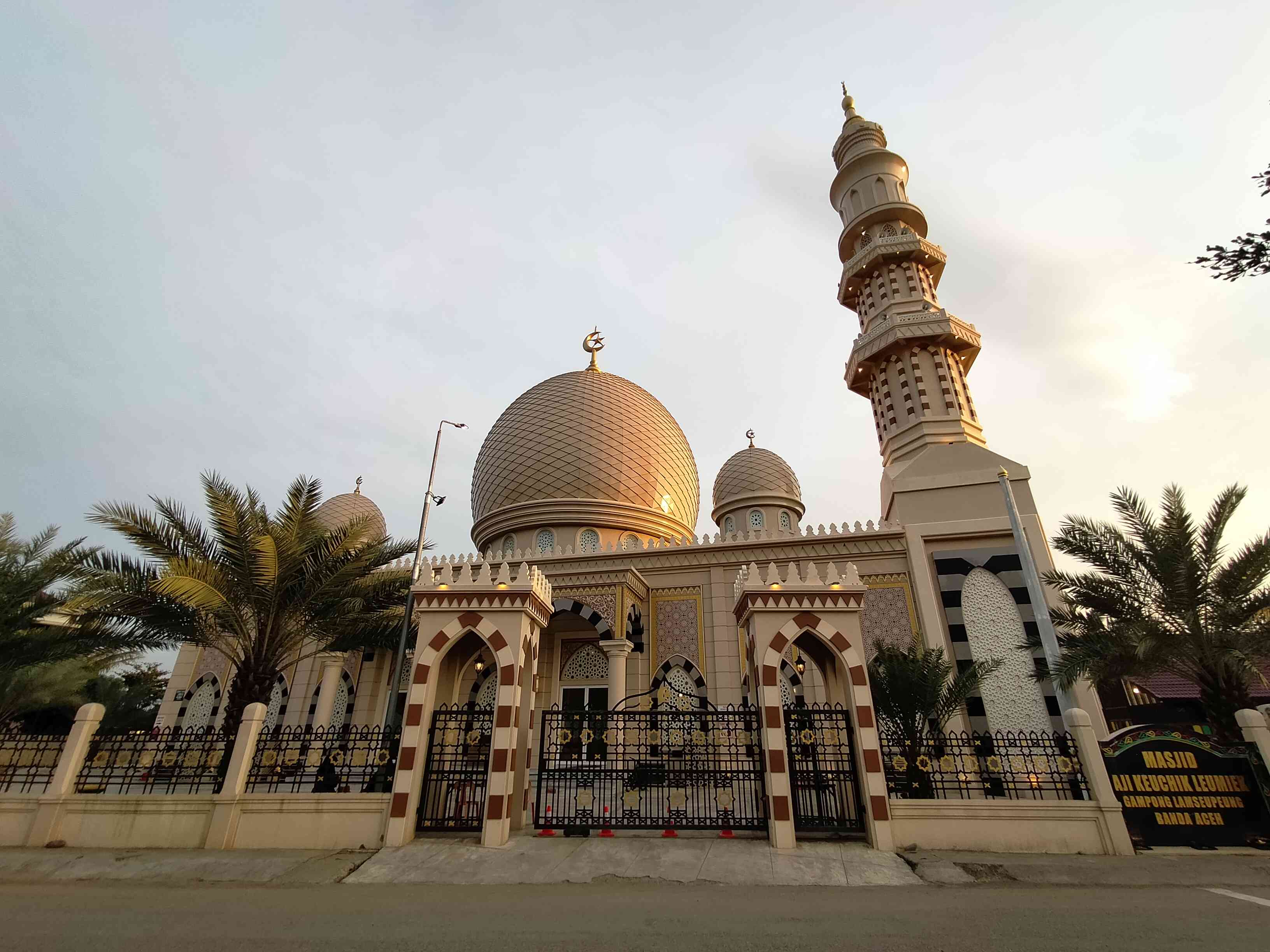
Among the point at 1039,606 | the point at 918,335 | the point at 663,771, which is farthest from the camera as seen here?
the point at 918,335

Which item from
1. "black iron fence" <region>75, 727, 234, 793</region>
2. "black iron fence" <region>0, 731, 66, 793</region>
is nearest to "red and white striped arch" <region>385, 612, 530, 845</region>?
"black iron fence" <region>75, 727, 234, 793</region>

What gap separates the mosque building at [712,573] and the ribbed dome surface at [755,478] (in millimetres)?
95

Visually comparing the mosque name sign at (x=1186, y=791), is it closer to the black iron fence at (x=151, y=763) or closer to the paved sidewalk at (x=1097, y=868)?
the paved sidewalk at (x=1097, y=868)

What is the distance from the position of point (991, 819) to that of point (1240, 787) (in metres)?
3.34

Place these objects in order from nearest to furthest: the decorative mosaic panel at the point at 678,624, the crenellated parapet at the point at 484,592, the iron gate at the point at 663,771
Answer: the iron gate at the point at 663,771
the crenellated parapet at the point at 484,592
the decorative mosaic panel at the point at 678,624

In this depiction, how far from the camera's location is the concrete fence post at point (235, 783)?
7566 mm

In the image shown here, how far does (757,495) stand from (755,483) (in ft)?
1.72

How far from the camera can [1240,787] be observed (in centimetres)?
781

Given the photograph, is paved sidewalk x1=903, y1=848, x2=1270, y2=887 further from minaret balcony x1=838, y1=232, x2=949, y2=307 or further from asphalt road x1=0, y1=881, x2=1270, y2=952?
minaret balcony x1=838, y1=232, x2=949, y2=307

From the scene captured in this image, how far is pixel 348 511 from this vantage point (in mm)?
22953

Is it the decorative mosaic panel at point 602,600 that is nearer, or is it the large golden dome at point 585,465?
the decorative mosaic panel at point 602,600

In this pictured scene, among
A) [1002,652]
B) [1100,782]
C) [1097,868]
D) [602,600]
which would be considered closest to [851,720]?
[1097,868]

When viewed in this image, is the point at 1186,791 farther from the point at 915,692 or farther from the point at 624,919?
the point at 624,919

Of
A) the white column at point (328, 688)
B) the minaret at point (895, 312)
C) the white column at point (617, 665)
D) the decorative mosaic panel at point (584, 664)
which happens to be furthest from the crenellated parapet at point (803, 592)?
the white column at point (328, 688)
